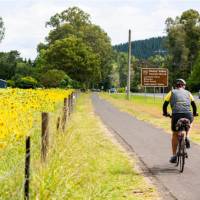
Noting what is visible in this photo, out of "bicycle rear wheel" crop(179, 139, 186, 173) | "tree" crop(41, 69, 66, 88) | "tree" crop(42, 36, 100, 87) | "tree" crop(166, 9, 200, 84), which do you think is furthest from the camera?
"tree" crop(166, 9, 200, 84)

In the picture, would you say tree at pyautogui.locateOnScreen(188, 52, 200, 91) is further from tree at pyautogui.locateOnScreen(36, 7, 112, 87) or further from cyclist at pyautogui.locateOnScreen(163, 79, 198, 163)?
cyclist at pyautogui.locateOnScreen(163, 79, 198, 163)

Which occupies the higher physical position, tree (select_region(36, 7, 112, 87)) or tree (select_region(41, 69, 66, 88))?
tree (select_region(36, 7, 112, 87))

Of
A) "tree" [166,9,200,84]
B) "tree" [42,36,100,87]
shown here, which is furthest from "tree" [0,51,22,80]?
"tree" [42,36,100,87]

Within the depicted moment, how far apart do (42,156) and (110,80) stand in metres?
164

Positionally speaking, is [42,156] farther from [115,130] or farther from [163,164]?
[115,130]

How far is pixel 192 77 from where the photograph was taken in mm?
105500

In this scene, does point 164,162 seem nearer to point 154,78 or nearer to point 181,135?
point 181,135

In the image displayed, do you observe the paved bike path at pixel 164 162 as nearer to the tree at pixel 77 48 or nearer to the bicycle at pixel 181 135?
the bicycle at pixel 181 135

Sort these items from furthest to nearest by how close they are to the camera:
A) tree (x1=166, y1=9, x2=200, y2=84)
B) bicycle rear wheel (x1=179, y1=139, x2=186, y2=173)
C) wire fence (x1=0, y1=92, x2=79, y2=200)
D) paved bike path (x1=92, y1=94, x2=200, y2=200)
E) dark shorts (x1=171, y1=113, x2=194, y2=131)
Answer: tree (x1=166, y1=9, x2=200, y2=84), dark shorts (x1=171, y1=113, x2=194, y2=131), bicycle rear wheel (x1=179, y1=139, x2=186, y2=173), paved bike path (x1=92, y1=94, x2=200, y2=200), wire fence (x1=0, y1=92, x2=79, y2=200)

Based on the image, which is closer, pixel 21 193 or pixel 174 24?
pixel 21 193

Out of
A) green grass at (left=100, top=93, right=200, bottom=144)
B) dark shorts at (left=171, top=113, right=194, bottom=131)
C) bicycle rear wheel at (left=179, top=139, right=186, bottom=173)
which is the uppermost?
dark shorts at (left=171, top=113, right=194, bottom=131)

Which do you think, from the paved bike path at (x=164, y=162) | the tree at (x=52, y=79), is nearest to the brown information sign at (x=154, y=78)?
the tree at (x=52, y=79)

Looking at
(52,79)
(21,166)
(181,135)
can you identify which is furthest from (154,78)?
(21,166)

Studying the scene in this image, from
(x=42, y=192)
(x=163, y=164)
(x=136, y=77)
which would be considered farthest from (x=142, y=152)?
(x=136, y=77)
